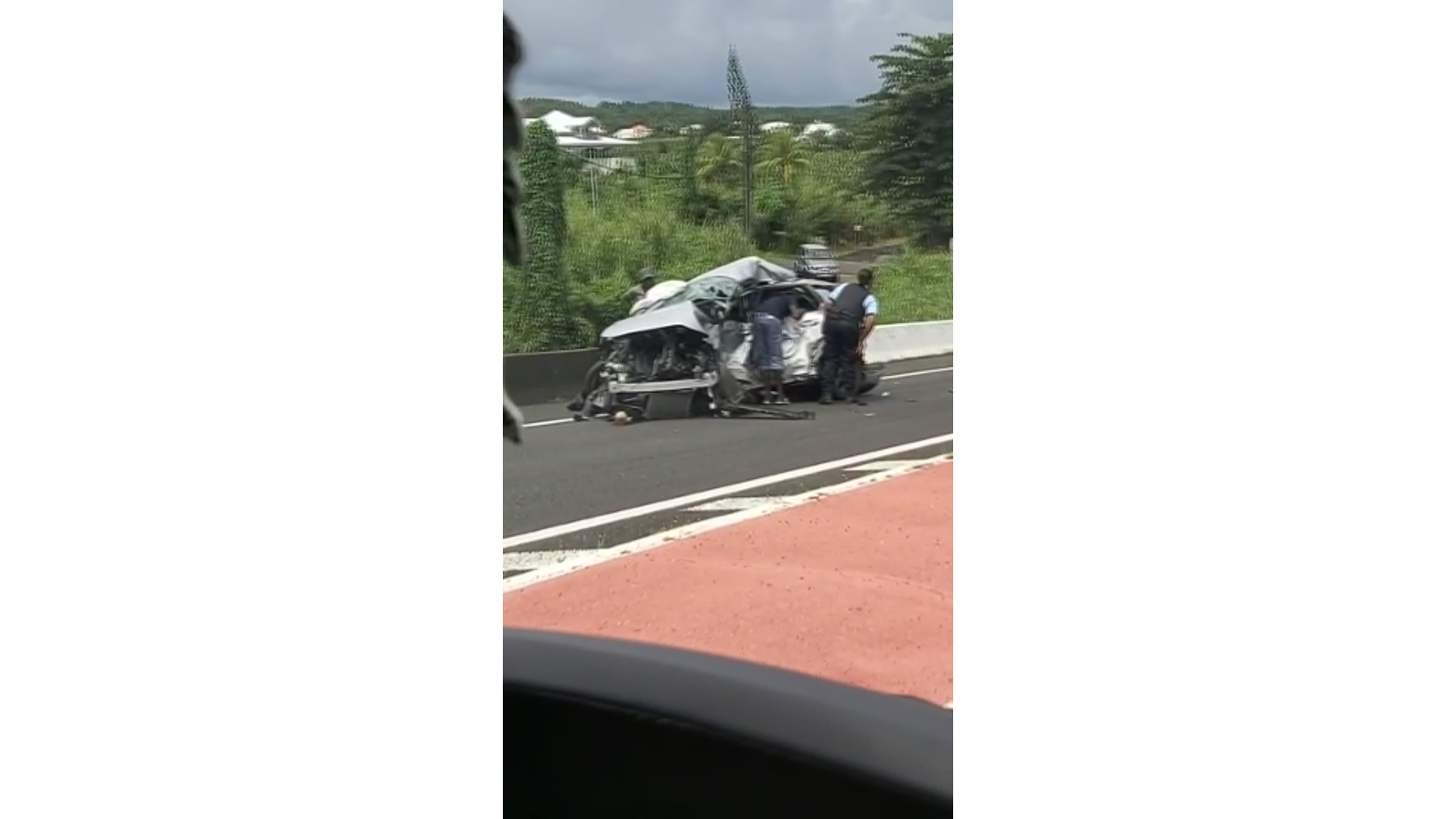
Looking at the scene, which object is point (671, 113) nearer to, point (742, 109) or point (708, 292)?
point (742, 109)

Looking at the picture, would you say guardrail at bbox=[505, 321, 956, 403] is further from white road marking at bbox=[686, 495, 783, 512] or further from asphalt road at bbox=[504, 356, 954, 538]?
white road marking at bbox=[686, 495, 783, 512]

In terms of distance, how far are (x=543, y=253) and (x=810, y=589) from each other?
67 cm

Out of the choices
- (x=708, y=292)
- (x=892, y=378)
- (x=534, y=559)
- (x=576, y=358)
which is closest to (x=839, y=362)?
(x=892, y=378)

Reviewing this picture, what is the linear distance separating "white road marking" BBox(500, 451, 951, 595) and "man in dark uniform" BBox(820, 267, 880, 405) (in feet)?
0.60

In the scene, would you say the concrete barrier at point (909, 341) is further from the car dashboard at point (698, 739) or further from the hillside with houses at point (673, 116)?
the car dashboard at point (698, 739)

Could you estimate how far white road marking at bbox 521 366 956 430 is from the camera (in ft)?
3.43

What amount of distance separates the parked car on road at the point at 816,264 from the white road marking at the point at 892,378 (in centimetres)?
12

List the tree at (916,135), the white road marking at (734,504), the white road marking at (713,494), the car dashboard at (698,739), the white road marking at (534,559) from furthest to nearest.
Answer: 1. the white road marking at (734,504)
2. the white road marking at (713,494)
3. the white road marking at (534,559)
4. the tree at (916,135)
5. the car dashboard at (698,739)

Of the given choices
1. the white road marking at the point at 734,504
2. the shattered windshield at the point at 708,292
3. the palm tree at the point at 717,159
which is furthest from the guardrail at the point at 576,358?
the white road marking at the point at 734,504

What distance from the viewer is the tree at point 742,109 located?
106 centimetres

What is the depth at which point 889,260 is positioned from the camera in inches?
41.3
